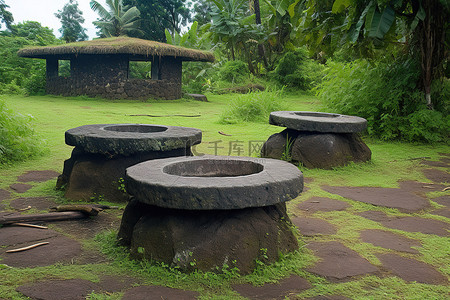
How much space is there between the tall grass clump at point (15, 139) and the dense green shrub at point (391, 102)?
583 centimetres

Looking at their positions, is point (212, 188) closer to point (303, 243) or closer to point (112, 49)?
point (303, 243)

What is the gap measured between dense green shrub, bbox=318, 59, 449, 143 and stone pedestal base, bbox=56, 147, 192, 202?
17.6ft

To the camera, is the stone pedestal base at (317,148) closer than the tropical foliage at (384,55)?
Yes

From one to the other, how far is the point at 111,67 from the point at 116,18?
589 inches

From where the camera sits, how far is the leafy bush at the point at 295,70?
1980 centimetres

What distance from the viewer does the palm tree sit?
28359mm

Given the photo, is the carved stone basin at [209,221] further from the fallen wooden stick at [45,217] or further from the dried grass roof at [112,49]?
the dried grass roof at [112,49]

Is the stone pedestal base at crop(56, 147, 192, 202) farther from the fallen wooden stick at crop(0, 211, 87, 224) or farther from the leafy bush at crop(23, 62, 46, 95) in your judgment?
the leafy bush at crop(23, 62, 46, 95)

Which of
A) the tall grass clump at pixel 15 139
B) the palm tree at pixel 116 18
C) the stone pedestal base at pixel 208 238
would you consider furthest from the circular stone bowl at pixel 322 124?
the palm tree at pixel 116 18

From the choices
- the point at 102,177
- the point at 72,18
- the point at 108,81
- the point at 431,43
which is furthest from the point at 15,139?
the point at 72,18

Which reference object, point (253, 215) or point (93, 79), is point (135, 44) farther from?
point (253, 215)

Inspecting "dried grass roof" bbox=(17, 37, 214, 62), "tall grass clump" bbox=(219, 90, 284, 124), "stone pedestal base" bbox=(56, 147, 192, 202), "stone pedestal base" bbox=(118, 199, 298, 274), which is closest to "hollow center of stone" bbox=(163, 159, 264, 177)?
"stone pedestal base" bbox=(118, 199, 298, 274)

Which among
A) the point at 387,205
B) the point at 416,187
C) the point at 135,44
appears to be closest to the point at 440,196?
the point at 416,187

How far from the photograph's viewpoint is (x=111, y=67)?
15.3 m
